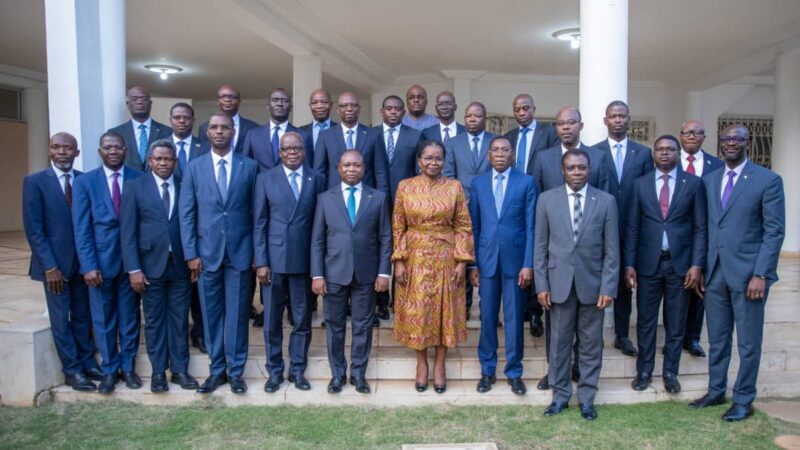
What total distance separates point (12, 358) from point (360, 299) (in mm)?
2351

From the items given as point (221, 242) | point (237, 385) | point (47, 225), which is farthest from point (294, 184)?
point (47, 225)

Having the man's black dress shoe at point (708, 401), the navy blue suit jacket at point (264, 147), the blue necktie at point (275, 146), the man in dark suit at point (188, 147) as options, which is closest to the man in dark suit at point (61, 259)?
the man in dark suit at point (188, 147)

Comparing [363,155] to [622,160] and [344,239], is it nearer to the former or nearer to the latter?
[344,239]

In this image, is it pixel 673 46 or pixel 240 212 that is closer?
pixel 240 212

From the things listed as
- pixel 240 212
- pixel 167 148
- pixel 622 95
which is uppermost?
pixel 622 95

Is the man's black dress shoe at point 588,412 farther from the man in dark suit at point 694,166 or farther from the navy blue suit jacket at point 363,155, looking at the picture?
the navy blue suit jacket at point 363,155

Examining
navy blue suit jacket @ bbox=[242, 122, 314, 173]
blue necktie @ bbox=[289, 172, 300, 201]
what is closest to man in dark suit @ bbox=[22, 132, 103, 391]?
navy blue suit jacket @ bbox=[242, 122, 314, 173]

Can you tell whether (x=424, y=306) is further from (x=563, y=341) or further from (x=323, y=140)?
(x=323, y=140)

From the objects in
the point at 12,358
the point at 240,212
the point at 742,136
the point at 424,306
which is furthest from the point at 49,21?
the point at 742,136

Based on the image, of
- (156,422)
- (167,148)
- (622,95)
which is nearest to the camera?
(156,422)

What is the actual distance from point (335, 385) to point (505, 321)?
1.22 metres

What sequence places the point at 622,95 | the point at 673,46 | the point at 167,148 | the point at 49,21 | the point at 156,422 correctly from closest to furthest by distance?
1. the point at 156,422
2. the point at 167,148
3. the point at 49,21
4. the point at 622,95
5. the point at 673,46

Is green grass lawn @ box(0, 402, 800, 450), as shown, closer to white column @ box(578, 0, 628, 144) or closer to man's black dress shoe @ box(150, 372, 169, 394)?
man's black dress shoe @ box(150, 372, 169, 394)

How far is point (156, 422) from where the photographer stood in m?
3.66
